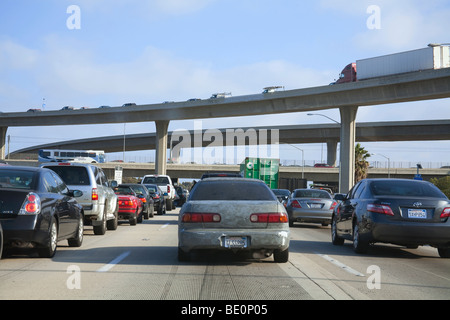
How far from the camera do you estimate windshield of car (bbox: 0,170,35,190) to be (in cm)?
1106

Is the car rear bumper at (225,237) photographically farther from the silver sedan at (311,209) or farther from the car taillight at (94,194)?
the silver sedan at (311,209)

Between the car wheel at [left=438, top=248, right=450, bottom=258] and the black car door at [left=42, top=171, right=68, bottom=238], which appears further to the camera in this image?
the car wheel at [left=438, top=248, right=450, bottom=258]

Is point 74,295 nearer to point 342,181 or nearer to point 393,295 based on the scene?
point 393,295

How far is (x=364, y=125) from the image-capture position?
75625mm

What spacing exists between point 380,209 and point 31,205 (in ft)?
22.5

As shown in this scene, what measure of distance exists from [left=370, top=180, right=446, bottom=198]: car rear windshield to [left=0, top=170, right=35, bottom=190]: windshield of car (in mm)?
7085

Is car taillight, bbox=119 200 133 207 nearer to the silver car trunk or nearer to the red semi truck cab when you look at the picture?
the silver car trunk

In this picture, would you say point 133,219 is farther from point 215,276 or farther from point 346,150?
point 346,150

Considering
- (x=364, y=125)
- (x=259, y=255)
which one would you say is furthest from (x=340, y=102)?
(x=259, y=255)

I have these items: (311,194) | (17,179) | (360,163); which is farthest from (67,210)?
(360,163)

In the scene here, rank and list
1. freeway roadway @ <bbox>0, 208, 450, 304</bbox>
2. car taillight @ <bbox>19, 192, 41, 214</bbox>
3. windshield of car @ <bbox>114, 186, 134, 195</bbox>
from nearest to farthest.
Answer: freeway roadway @ <bbox>0, 208, 450, 304</bbox> < car taillight @ <bbox>19, 192, 41, 214</bbox> < windshield of car @ <bbox>114, 186, 134, 195</bbox>

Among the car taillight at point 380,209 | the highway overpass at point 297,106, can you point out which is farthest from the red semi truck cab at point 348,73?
the car taillight at point 380,209

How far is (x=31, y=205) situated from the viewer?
34.4ft

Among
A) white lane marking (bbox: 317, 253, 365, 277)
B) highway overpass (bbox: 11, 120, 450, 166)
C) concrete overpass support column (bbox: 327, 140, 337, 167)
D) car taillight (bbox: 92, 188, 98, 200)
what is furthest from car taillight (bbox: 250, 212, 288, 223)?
concrete overpass support column (bbox: 327, 140, 337, 167)
